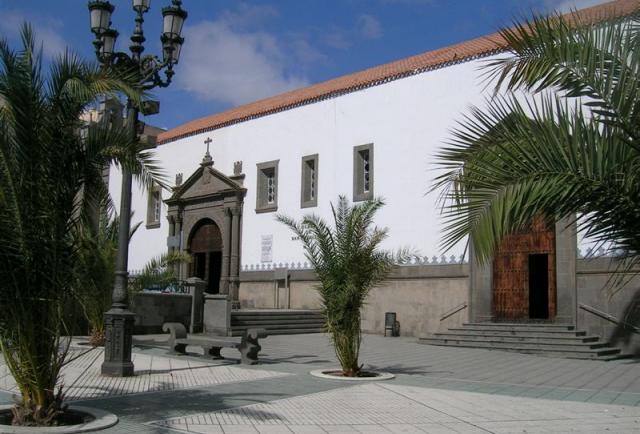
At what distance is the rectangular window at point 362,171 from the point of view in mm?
23281

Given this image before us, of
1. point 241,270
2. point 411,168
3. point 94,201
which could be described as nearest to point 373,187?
point 411,168

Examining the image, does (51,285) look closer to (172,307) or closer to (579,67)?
(579,67)

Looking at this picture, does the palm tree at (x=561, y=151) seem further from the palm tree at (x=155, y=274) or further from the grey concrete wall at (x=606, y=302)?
the palm tree at (x=155, y=274)

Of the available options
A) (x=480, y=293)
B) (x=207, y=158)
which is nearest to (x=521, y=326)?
(x=480, y=293)

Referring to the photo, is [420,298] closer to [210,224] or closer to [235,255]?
[235,255]

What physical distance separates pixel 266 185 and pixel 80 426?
2037 cm

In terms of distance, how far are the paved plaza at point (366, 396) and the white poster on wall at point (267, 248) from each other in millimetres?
10700

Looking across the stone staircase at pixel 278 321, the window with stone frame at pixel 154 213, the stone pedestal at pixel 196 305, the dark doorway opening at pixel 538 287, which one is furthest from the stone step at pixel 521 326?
the window with stone frame at pixel 154 213

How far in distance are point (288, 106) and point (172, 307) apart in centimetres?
897

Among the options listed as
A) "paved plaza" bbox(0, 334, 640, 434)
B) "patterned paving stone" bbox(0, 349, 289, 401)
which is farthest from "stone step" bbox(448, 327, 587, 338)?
"patterned paving stone" bbox(0, 349, 289, 401)

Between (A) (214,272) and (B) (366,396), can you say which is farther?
(A) (214,272)

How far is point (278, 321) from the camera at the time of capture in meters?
22.6

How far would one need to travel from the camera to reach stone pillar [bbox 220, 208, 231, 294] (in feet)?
88.5

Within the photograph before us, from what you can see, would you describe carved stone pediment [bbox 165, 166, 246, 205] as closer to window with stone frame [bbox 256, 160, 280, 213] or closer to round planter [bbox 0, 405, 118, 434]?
window with stone frame [bbox 256, 160, 280, 213]
